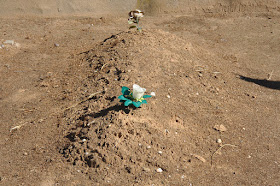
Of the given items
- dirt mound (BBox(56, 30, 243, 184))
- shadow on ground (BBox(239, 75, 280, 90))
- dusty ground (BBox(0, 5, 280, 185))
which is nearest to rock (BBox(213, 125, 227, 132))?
dusty ground (BBox(0, 5, 280, 185))

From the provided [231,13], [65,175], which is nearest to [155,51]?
[65,175]

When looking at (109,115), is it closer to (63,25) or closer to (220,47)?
(220,47)

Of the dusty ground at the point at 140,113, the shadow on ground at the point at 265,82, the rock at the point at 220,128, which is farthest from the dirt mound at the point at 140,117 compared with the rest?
the shadow on ground at the point at 265,82

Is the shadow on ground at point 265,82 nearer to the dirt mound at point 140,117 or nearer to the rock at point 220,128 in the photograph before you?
the dirt mound at point 140,117

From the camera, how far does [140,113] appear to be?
290cm

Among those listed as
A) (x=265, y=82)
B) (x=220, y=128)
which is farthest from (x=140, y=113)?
(x=265, y=82)

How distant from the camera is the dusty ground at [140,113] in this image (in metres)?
2.57

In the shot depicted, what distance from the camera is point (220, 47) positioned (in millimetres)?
5555

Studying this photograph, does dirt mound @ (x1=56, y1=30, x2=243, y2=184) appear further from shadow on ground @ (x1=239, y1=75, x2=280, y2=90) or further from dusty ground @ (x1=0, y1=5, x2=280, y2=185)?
shadow on ground @ (x1=239, y1=75, x2=280, y2=90)

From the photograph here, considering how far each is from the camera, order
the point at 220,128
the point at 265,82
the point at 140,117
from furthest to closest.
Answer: the point at 265,82, the point at 220,128, the point at 140,117

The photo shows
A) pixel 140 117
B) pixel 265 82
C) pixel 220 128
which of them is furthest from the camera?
pixel 265 82

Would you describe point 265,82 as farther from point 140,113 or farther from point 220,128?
point 140,113

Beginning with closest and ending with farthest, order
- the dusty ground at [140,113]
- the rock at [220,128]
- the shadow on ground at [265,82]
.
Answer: the dusty ground at [140,113]
the rock at [220,128]
the shadow on ground at [265,82]

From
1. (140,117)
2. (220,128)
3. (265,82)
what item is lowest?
(220,128)
